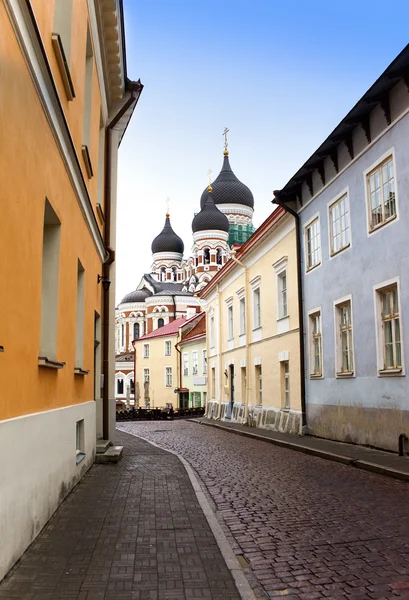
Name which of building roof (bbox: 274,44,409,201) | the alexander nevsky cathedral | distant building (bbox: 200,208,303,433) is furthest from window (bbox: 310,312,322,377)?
the alexander nevsky cathedral

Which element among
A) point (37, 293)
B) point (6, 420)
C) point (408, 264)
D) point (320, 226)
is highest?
point (320, 226)

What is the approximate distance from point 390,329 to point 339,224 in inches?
146

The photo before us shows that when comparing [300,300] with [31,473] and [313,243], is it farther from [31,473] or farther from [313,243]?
[31,473]

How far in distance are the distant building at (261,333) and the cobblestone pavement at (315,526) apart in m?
7.79

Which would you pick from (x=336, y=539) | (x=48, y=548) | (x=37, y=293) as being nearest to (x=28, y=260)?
(x=37, y=293)

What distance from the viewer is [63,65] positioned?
23.7 ft

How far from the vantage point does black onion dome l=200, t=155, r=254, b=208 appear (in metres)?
80.4

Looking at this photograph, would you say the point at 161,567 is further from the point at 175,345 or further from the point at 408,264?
the point at 175,345

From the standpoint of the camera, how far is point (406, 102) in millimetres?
11977

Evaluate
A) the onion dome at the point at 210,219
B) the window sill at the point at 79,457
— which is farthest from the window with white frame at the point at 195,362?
the window sill at the point at 79,457

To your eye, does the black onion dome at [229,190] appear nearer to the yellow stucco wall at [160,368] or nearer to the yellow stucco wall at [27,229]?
the yellow stucco wall at [160,368]

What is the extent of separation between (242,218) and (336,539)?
76555 mm

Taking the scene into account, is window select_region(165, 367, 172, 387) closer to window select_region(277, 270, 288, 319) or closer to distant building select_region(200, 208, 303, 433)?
distant building select_region(200, 208, 303, 433)

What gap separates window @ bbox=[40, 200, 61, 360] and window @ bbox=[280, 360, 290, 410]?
45.3 feet
